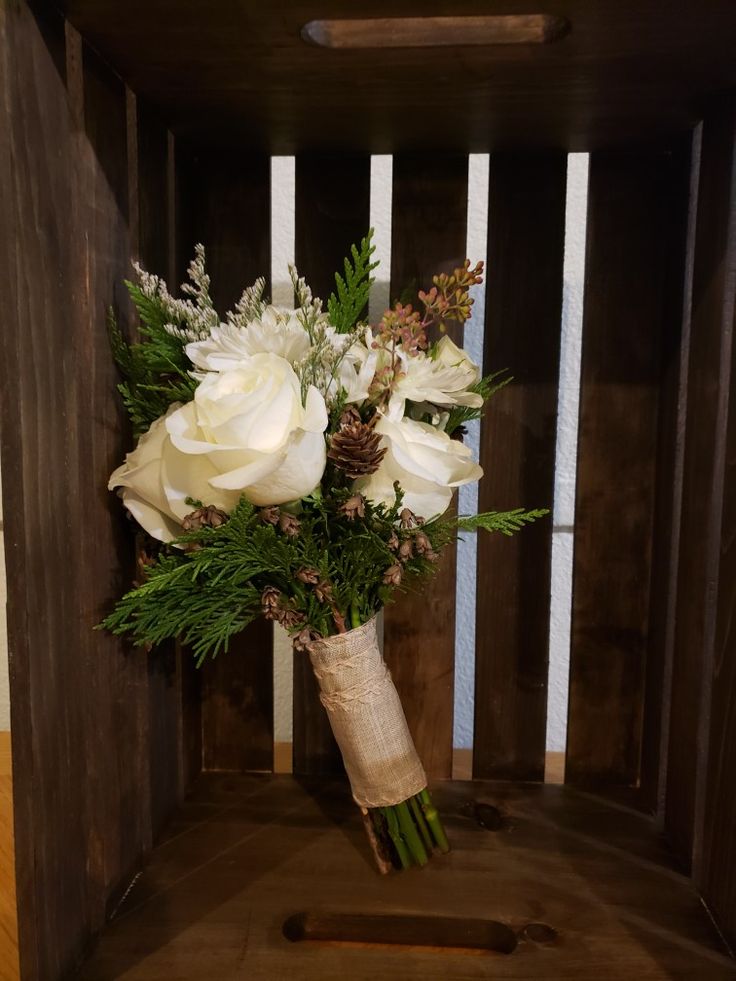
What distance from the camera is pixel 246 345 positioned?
0.80m

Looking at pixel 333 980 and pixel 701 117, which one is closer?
pixel 333 980

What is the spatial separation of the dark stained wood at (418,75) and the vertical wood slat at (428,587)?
0.04 m

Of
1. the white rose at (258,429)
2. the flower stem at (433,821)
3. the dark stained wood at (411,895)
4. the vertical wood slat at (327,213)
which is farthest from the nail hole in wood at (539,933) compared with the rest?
the vertical wood slat at (327,213)

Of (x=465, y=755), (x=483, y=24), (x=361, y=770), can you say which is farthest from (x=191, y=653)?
(x=483, y=24)

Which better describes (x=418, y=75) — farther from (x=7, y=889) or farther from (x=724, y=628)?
(x=7, y=889)

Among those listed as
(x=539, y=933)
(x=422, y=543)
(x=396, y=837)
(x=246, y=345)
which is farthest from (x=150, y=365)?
(x=539, y=933)

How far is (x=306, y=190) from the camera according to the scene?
1.08 metres

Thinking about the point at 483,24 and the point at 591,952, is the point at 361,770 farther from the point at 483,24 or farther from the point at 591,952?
the point at 483,24

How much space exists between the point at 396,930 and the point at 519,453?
0.59 m

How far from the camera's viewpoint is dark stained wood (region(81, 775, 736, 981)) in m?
0.82

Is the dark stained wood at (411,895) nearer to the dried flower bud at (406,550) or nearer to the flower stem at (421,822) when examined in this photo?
the flower stem at (421,822)

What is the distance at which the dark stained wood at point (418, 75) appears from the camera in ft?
2.35

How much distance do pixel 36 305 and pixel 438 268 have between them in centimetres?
54

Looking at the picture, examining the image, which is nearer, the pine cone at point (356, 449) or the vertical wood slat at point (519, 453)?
the pine cone at point (356, 449)
